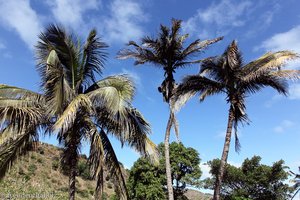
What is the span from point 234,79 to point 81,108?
6725 mm

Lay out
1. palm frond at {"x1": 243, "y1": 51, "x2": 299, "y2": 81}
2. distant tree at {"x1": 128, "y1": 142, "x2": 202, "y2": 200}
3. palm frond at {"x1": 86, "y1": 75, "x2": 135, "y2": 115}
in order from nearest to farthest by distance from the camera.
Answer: palm frond at {"x1": 86, "y1": 75, "x2": 135, "y2": 115}, palm frond at {"x1": 243, "y1": 51, "x2": 299, "y2": 81}, distant tree at {"x1": 128, "y1": 142, "x2": 202, "y2": 200}

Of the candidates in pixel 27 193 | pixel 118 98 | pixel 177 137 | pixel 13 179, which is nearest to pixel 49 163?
pixel 13 179

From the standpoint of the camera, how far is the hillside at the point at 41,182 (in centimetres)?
3694

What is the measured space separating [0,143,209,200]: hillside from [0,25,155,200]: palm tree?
2270 cm

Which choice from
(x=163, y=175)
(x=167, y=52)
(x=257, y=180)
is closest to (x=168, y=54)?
(x=167, y=52)

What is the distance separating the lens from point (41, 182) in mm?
46938

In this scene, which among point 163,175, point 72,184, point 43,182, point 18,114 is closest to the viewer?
point 18,114

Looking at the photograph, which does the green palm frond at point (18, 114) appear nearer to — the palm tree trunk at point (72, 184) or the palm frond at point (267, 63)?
the palm tree trunk at point (72, 184)

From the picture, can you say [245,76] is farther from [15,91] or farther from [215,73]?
[15,91]

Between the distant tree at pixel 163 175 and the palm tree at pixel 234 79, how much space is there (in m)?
18.8

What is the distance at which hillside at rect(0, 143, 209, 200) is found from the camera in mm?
36938

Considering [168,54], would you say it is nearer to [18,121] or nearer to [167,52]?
[167,52]

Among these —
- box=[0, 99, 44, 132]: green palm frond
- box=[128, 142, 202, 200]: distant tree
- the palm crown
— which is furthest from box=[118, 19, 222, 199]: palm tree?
box=[128, 142, 202, 200]: distant tree

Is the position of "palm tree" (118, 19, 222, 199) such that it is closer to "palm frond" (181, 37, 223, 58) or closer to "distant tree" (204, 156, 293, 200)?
"palm frond" (181, 37, 223, 58)
